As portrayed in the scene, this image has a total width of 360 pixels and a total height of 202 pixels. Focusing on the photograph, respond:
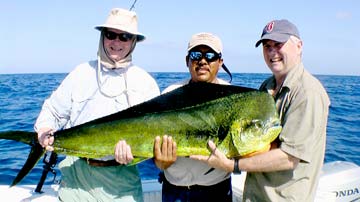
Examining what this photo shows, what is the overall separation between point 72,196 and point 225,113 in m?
1.38

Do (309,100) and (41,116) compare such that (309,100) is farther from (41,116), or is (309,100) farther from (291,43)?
(41,116)

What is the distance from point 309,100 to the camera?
2.22 m

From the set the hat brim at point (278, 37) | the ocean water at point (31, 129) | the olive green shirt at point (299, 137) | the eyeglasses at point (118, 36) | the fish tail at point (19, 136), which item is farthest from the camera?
the ocean water at point (31, 129)

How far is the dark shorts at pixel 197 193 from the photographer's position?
2873mm

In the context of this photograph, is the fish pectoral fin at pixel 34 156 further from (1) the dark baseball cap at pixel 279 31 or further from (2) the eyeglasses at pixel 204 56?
(1) the dark baseball cap at pixel 279 31

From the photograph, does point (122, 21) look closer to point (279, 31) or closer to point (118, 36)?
point (118, 36)

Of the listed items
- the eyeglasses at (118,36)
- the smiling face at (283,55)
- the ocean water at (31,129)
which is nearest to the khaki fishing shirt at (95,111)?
the eyeglasses at (118,36)

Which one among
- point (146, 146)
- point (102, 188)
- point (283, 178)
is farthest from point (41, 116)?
point (283, 178)

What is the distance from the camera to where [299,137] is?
2248 millimetres

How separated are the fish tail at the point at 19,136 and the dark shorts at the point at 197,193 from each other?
1.03 metres

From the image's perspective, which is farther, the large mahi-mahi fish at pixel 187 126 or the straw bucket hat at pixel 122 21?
the straw bucket hat at pixel 122 21

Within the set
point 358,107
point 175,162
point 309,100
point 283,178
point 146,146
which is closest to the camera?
point 309,100

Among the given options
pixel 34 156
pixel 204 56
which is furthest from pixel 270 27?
pixel 34 156

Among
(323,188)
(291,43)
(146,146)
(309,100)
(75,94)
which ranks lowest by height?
(323,188)
